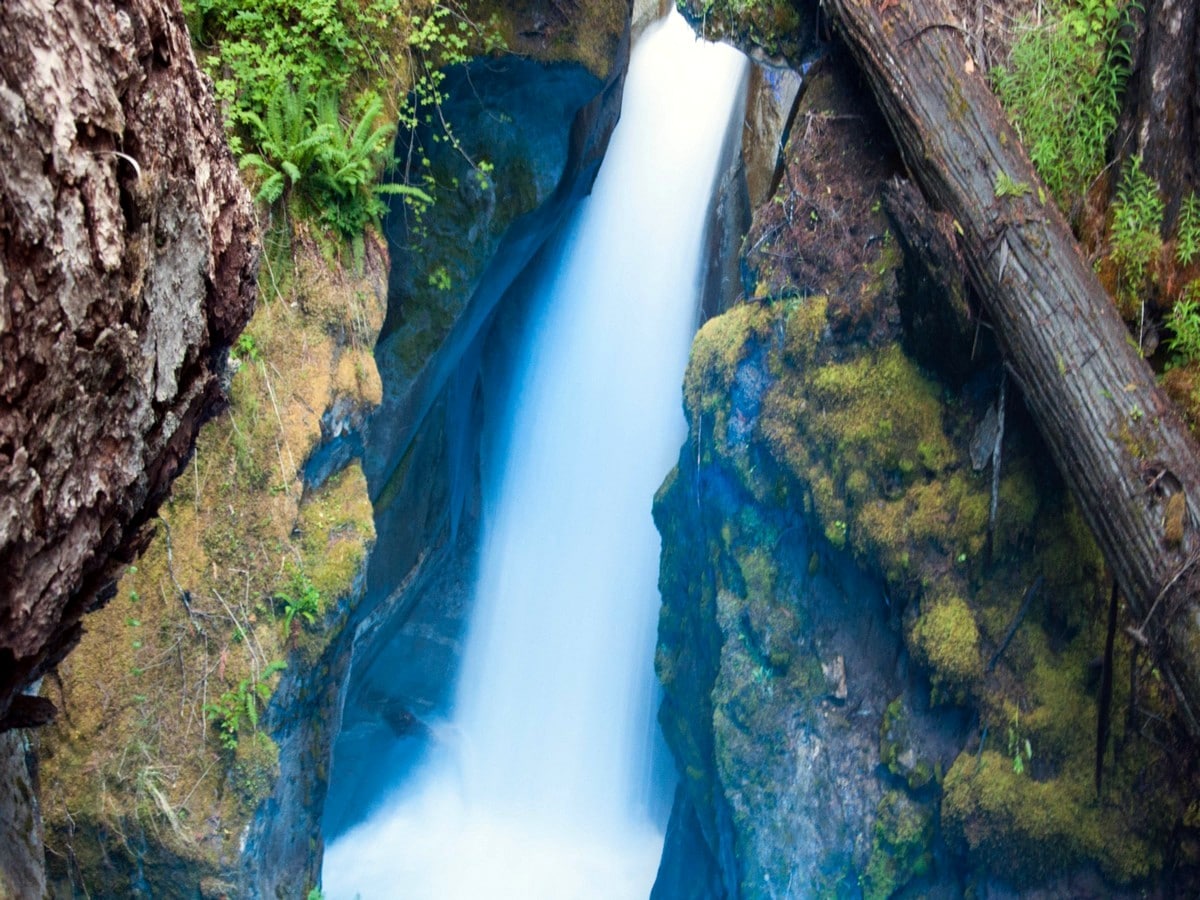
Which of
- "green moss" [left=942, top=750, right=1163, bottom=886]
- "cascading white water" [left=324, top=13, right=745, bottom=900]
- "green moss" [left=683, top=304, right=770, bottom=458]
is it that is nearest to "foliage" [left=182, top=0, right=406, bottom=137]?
"green moss" [left=683, top=304, right=770, bottom=458]

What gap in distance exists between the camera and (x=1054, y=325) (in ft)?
15.6

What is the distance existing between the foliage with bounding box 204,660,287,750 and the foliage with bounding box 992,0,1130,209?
209 inches

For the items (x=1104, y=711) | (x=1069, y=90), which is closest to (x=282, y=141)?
(x=1069, y=90)

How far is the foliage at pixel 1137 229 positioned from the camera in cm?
484

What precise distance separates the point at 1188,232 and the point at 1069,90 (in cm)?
114

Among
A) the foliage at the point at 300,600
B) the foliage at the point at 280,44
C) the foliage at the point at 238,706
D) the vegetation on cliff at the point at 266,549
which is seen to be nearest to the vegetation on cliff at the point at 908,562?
the vegetation on cliff at the point at 266,549

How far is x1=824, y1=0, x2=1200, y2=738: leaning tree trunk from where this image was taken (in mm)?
4289

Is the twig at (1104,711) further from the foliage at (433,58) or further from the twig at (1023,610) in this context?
the foliage at (433,58)

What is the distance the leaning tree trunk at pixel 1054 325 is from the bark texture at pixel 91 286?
4.09 m

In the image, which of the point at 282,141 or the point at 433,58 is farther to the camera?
the point at 433,58

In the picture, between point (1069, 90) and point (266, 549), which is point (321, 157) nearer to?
point (266, 549)

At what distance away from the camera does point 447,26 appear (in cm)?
684

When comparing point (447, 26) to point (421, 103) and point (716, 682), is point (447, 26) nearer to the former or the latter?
point (421, 103)

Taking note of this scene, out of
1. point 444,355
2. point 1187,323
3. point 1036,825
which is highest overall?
point 444,355
